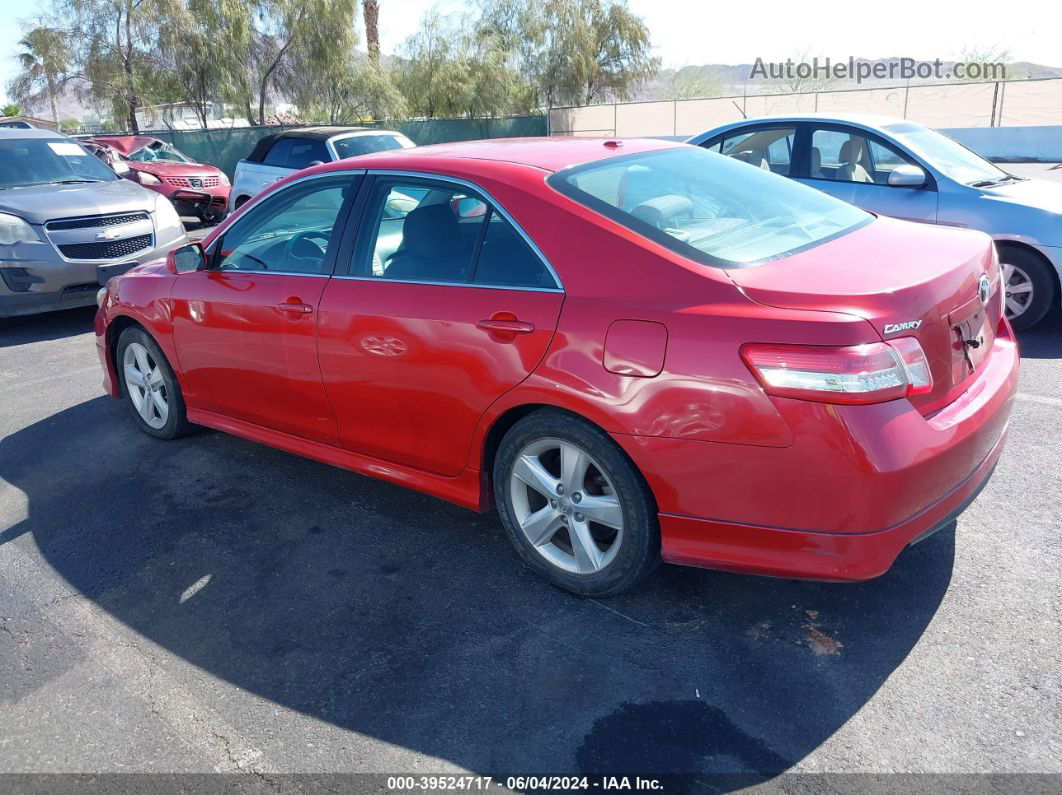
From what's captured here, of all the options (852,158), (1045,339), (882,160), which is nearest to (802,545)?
(1045,339)

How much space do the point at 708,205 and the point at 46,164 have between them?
8.37 metres

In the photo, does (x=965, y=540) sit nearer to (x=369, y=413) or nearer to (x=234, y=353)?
(x=369, y=413)

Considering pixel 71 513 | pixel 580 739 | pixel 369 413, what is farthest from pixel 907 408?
pixel 71 513

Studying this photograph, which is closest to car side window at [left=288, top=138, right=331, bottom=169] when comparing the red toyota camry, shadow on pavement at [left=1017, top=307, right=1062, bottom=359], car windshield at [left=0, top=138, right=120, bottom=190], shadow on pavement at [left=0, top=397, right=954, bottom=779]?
car windshield at [left=0, top=138, right=120, bottom=190]

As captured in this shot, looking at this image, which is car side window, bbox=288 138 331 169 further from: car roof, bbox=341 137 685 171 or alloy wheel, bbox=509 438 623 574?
alloy wheel, bbox=509 438 623 574

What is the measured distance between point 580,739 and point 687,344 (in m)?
1.26

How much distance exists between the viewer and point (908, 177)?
6566mm

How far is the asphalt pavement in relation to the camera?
262cm

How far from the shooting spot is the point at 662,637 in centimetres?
310

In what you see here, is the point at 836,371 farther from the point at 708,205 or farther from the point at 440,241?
the point at 440,241

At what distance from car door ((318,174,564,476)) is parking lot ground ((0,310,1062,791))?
0.57 m

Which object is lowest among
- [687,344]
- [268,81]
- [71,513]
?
[71,513]

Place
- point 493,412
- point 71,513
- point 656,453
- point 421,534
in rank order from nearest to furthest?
1. point 656,453
2. point 493,412
3. point 421,534
4. point 71,513

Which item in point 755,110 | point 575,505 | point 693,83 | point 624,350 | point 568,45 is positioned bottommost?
point 575,505
